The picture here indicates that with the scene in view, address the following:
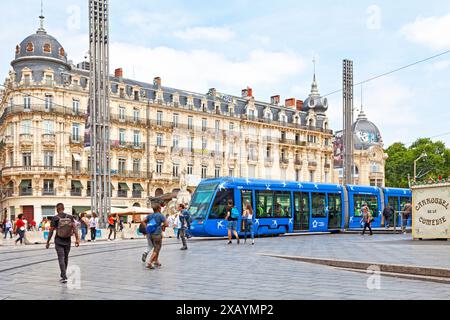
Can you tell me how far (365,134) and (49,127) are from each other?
52158 millimetres

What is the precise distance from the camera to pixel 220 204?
83.9 ft

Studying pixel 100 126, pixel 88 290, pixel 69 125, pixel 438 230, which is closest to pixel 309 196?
pixel 438 230

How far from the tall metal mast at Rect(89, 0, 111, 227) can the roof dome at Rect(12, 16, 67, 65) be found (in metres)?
14.2

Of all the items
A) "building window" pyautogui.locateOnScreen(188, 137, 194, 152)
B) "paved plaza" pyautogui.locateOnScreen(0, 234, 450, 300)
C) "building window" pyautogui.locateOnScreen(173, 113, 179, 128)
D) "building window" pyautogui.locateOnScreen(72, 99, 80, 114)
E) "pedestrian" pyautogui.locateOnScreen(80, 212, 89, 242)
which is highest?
"building window" pyautogui.locateOnScreen(72, 99, 80, 114)

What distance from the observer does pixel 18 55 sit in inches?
2170

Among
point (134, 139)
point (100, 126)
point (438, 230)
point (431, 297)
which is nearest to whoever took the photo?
point (431, 297)

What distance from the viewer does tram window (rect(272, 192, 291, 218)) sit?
28.2 metres

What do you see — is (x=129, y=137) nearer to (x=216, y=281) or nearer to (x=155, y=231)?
(x=155, y=231)

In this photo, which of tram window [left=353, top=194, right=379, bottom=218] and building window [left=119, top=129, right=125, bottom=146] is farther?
building window [left=119, top=129, right=125, bottom=146]

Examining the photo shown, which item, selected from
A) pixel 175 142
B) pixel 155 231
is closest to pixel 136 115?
pixel 175 142

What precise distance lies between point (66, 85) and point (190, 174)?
1601cm

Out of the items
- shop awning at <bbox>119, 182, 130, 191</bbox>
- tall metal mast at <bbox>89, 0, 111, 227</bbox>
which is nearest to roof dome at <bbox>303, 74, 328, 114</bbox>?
shop awning at <bbox>119, 182, 130, 191</bbox>

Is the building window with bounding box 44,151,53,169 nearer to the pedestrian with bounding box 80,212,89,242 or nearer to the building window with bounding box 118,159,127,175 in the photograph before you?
the building window with bounding box 118,159,127,175
